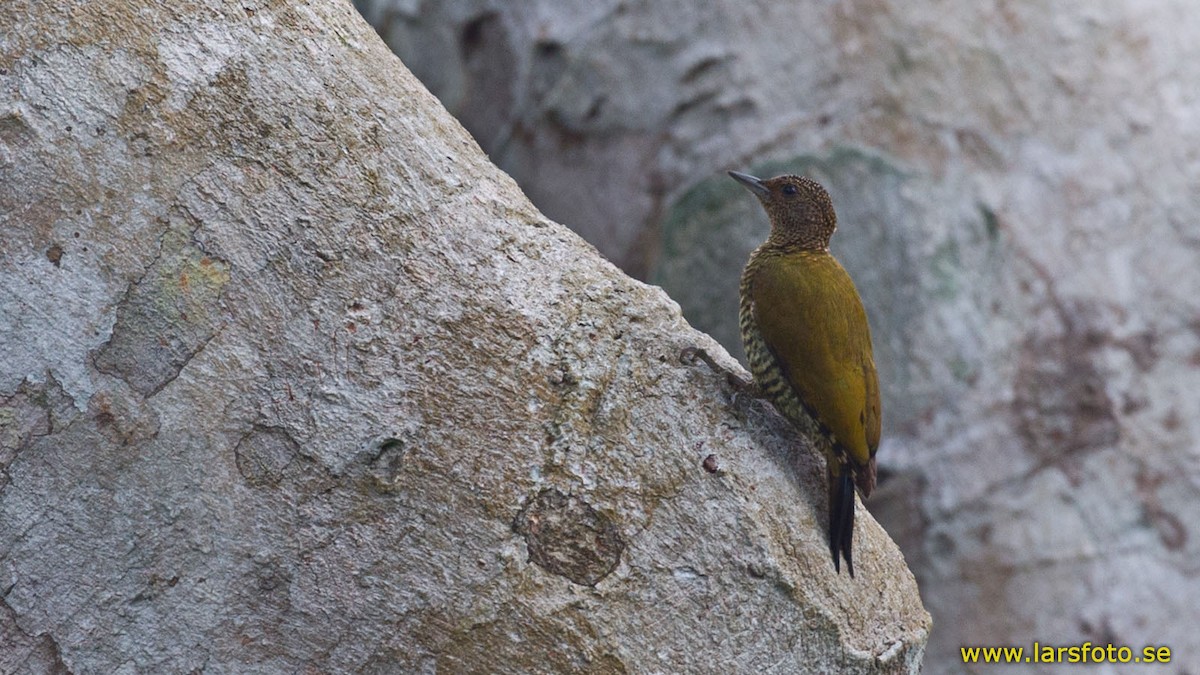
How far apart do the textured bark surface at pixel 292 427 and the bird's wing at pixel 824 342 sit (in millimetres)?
450

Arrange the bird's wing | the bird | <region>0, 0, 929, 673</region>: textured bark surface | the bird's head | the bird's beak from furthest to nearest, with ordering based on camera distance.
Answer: the bird's beak
the bird's head
the bird's wing
the bird
<region>0, 0, 929, 673</region>: textured bark surface

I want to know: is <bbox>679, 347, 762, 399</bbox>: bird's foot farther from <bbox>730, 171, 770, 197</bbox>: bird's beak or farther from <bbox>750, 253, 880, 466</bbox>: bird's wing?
<bbox>730, 171, 770, 197</bbox>: bird's beak

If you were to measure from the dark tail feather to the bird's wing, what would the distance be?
11cm

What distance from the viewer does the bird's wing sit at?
277 cm

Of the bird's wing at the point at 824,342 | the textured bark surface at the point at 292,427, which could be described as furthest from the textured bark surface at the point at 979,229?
the textured bark surface at the point at 292,427

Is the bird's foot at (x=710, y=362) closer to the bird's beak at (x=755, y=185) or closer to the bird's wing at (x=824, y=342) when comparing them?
the bird's wing at (x=824, y=342)

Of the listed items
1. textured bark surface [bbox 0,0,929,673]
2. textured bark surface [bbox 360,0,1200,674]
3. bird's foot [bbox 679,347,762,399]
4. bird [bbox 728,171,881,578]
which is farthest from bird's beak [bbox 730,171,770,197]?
textured bark surface [bbox 360,0,1200,674]

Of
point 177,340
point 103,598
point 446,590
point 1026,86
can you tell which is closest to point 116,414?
point 177,340

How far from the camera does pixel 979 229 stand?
4.86 metres

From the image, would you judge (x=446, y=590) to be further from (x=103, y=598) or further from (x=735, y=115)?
(x=735, y=115)

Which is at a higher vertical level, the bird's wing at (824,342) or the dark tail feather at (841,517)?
the bird's wing at (824,342)

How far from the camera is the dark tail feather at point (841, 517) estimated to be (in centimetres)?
245

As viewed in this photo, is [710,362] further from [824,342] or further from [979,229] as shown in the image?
[979,229]

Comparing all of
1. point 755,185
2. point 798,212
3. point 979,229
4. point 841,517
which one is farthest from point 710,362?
point 979,229
